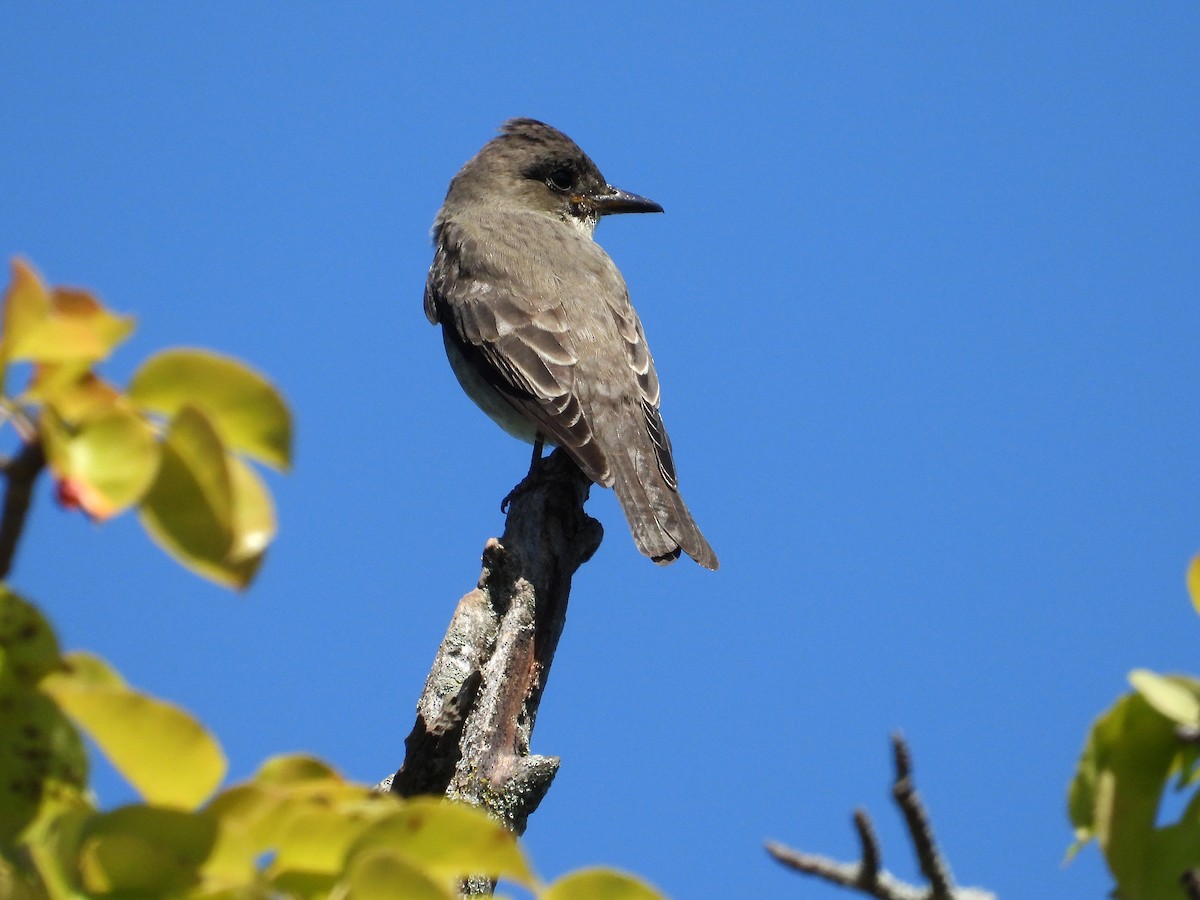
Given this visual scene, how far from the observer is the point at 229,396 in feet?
3.88

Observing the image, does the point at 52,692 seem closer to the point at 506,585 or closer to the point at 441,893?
the point at 441,893

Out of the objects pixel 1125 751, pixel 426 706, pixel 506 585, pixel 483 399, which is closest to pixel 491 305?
pixel 483 399

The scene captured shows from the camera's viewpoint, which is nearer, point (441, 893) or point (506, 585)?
point (441, 893)

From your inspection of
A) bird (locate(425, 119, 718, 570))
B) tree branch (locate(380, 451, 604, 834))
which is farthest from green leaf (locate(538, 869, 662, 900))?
bird (locate(425, 119, 718, 570))

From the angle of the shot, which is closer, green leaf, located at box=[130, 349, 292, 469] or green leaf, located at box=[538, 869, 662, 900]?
green leaf, located at box=[130, 349, 292, 469]

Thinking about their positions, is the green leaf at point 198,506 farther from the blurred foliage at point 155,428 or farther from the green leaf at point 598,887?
the green leaf at point 598,887

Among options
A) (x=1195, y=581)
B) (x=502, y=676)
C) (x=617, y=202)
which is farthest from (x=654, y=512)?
(x=1195, y=581)

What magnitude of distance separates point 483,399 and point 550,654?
3309mm

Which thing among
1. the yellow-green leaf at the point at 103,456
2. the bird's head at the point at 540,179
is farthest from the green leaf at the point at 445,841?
the bird's head at the point at 540,179

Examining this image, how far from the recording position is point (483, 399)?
7.51m

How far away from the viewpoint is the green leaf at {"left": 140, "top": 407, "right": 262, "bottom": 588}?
1.14 meters

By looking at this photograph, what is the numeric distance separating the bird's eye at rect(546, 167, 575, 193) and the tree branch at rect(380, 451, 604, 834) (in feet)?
14.6

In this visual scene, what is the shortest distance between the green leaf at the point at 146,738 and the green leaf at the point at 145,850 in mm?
38

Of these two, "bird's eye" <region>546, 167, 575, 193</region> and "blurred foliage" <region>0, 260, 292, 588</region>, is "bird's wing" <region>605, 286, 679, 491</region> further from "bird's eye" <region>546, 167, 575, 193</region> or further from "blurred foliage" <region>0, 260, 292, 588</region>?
"blurred foliage" <region>0, 260, 292, 588</region>
